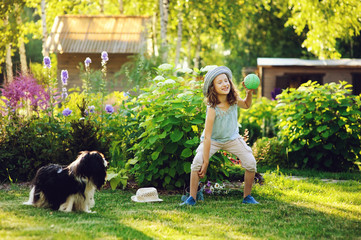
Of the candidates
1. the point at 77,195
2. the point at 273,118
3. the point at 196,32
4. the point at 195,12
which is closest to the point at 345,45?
the point at 196,32

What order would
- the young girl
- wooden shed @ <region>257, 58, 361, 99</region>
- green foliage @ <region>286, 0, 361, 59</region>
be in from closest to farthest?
the young girl < green foliage @ <region>286, 0, 361, 59</region> < wooden shed @ <region>257, 58, 361, 99</region>

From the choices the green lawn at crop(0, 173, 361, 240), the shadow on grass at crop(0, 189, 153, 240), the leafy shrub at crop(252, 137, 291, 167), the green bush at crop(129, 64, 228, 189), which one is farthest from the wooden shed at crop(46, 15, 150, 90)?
the shadow on grass at crop(0, 189, 153, 240)

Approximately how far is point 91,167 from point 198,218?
1.18 metres

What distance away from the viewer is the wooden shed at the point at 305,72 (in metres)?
16.9

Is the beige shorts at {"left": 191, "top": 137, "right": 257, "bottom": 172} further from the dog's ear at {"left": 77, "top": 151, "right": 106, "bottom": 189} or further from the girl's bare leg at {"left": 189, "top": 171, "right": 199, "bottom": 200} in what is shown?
the dog's ear at {"left": 77, "top": 151, "right": 106, "bottom": 189}

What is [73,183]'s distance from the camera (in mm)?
4477

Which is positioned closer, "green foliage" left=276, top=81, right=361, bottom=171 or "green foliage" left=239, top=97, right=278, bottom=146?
"green foliage" left=276, top=81, right=361, bottom=171

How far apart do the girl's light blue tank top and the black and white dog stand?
1.31 metres

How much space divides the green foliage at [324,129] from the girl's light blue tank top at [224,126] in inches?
112

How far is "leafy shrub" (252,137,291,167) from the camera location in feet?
26.9

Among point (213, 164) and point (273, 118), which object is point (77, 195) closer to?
point (213, 164)

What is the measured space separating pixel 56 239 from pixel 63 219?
0.76 meters

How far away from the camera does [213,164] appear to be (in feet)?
19.2

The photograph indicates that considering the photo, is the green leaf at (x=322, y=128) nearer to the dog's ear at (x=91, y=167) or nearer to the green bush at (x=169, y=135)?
the green bush at (x=169, y=135)
